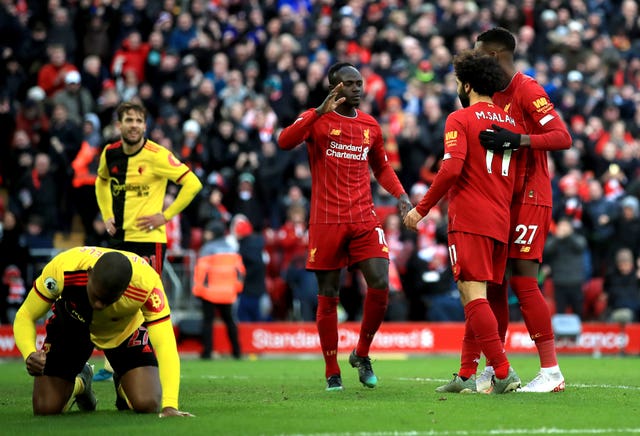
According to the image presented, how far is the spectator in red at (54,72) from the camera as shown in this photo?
72.0ft

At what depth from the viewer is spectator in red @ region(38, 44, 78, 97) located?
21953mm

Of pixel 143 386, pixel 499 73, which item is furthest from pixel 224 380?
pixel 499 73

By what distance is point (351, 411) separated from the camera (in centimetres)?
859

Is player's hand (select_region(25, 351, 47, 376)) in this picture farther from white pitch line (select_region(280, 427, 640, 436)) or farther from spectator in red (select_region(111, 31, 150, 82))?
spectator in red (select_region(111, 31, 150, 82))

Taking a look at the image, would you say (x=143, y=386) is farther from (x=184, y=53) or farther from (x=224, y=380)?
(x=184, y=53)

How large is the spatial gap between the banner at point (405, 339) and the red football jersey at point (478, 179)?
35.0 ft

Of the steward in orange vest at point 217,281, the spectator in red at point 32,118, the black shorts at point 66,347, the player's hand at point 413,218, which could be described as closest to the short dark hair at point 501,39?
the player's hand at point 413,218

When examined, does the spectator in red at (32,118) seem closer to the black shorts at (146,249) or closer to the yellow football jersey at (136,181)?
the yellow football jersey at (136,181)

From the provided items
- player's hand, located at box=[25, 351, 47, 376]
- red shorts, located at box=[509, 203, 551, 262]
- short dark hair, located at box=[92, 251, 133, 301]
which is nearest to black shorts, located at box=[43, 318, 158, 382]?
player's hand, located at box=[25, 351, 47, 376]

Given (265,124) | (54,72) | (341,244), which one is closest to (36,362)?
(341,244)

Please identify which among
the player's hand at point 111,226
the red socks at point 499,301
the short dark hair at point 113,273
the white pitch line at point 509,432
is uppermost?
the player's hand at point 111,226

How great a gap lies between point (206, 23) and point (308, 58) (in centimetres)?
221

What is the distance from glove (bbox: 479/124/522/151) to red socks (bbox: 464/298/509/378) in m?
1.24

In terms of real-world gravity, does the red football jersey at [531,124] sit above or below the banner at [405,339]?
above
